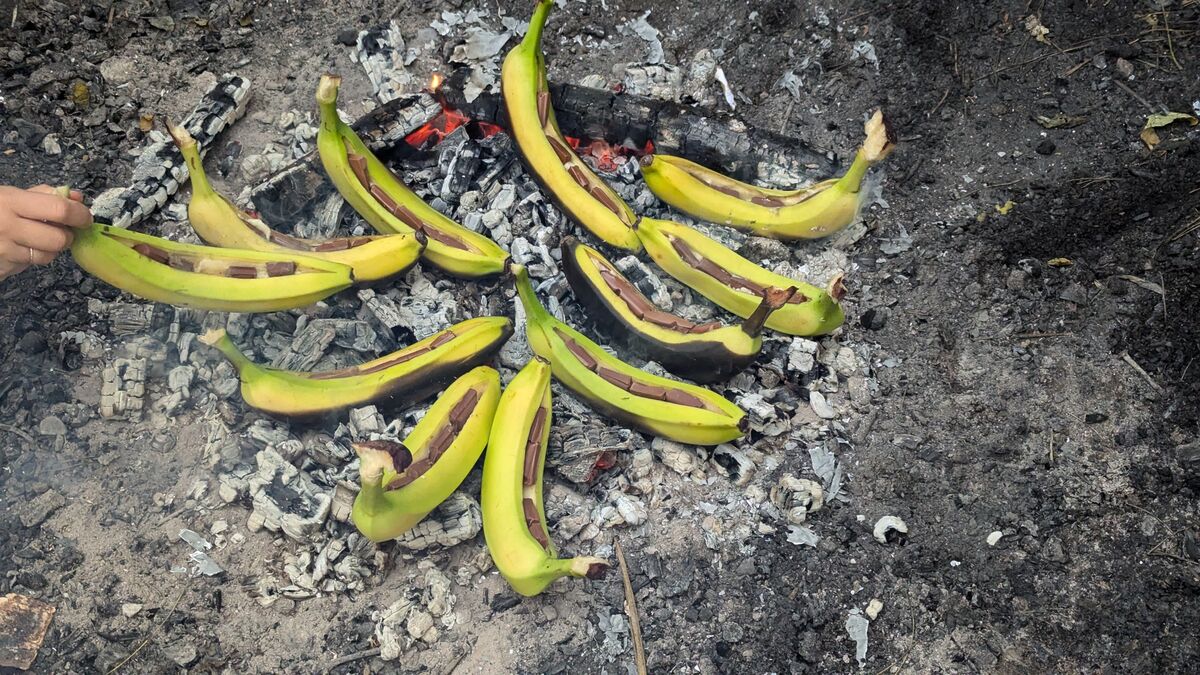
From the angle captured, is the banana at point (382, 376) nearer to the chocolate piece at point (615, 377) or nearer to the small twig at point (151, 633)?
the chocolate piece at point (615, 377)

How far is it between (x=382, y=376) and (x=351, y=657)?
1155 mm

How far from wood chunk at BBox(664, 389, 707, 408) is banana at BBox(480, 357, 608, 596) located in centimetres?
54

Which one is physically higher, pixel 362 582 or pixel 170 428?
pixel 170 428

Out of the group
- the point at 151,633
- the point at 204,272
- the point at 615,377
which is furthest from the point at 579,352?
the point at 151,633

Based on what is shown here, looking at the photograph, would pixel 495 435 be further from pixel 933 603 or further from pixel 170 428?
pixel 933 603

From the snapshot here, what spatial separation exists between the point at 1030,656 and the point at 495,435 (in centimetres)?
225

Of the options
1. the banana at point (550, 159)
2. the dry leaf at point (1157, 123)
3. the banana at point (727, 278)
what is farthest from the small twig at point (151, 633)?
the dry leaf at point (1157, 123)

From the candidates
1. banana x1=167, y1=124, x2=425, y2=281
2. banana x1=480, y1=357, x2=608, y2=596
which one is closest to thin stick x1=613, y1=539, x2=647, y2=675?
banana x1=480, y1=357, x2=608, y2=596

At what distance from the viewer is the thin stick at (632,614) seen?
320 centimetres

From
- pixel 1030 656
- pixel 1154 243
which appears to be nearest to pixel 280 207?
pixel 1030 656

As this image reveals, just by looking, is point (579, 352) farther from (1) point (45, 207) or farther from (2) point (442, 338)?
(1) point (45, 207)

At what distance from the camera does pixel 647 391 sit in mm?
3668

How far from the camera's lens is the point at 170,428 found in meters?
3.76

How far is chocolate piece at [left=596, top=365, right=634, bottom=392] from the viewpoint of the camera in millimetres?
3682
